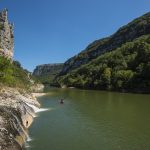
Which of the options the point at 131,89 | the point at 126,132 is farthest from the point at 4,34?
the point at 126,132

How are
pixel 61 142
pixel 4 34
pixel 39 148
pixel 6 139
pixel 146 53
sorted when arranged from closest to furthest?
pixel 6 139, pixel 39 148, pixel 61 142, pixel 4 34, pixel 146 53

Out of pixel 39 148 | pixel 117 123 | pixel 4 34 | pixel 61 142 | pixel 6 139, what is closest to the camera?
pixel 6 139

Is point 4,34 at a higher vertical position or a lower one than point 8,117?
higher

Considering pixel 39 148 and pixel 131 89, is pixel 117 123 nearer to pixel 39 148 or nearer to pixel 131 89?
pixel 39 148

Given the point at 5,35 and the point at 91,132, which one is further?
the point at 5,35

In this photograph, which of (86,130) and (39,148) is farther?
(86,130)

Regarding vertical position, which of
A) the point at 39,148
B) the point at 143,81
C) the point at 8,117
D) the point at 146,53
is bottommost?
the point at 39,148

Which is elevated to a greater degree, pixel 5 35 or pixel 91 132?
pixel 5 35

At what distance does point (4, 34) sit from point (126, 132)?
132470 millimetres

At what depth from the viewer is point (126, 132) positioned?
49688mm

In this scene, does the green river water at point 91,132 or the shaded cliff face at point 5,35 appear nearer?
the green river water at point 91,132

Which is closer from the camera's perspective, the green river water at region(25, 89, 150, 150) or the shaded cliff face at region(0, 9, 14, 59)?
the green river water at region(25, 89, 150, 150)

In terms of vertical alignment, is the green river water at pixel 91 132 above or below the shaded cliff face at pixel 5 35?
below

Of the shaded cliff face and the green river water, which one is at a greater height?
the shaded cliff face
